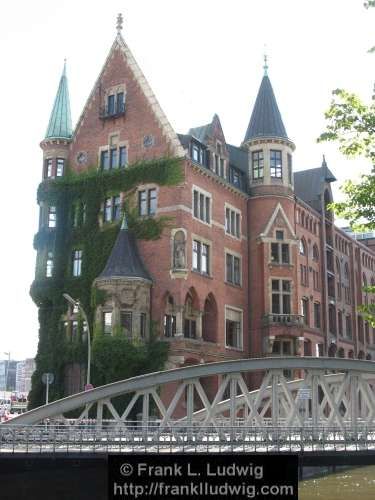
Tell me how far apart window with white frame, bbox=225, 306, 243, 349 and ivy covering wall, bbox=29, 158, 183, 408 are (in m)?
7.41

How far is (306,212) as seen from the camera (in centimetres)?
5541

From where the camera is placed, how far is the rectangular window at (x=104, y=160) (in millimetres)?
46719

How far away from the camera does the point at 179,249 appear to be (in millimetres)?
42406

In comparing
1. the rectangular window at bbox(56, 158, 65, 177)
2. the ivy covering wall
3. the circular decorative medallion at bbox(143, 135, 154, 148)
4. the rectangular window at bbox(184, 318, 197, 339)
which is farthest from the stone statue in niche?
the rectangular window at bbox(56, 158, 65, 177)

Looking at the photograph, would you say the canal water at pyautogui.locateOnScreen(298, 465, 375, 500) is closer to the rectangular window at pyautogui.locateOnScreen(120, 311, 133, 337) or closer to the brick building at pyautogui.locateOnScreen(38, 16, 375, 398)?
the brick building at pyautogui.locateOnScreen(38, 16, 375, 398)

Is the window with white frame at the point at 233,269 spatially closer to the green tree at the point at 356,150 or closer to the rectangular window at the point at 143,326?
the rectangular window at the point at 143,326

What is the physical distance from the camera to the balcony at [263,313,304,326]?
47312 mm

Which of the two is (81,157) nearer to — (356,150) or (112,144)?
(112,144)

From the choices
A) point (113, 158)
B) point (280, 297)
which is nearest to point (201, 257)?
point (280, 297)

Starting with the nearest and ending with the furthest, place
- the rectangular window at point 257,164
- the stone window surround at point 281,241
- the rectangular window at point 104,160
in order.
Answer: the rectangular window at point 104,160 < the stone window surround at point 281,241 < the rectangular window at point 257,164

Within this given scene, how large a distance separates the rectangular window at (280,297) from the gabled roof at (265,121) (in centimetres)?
1076
